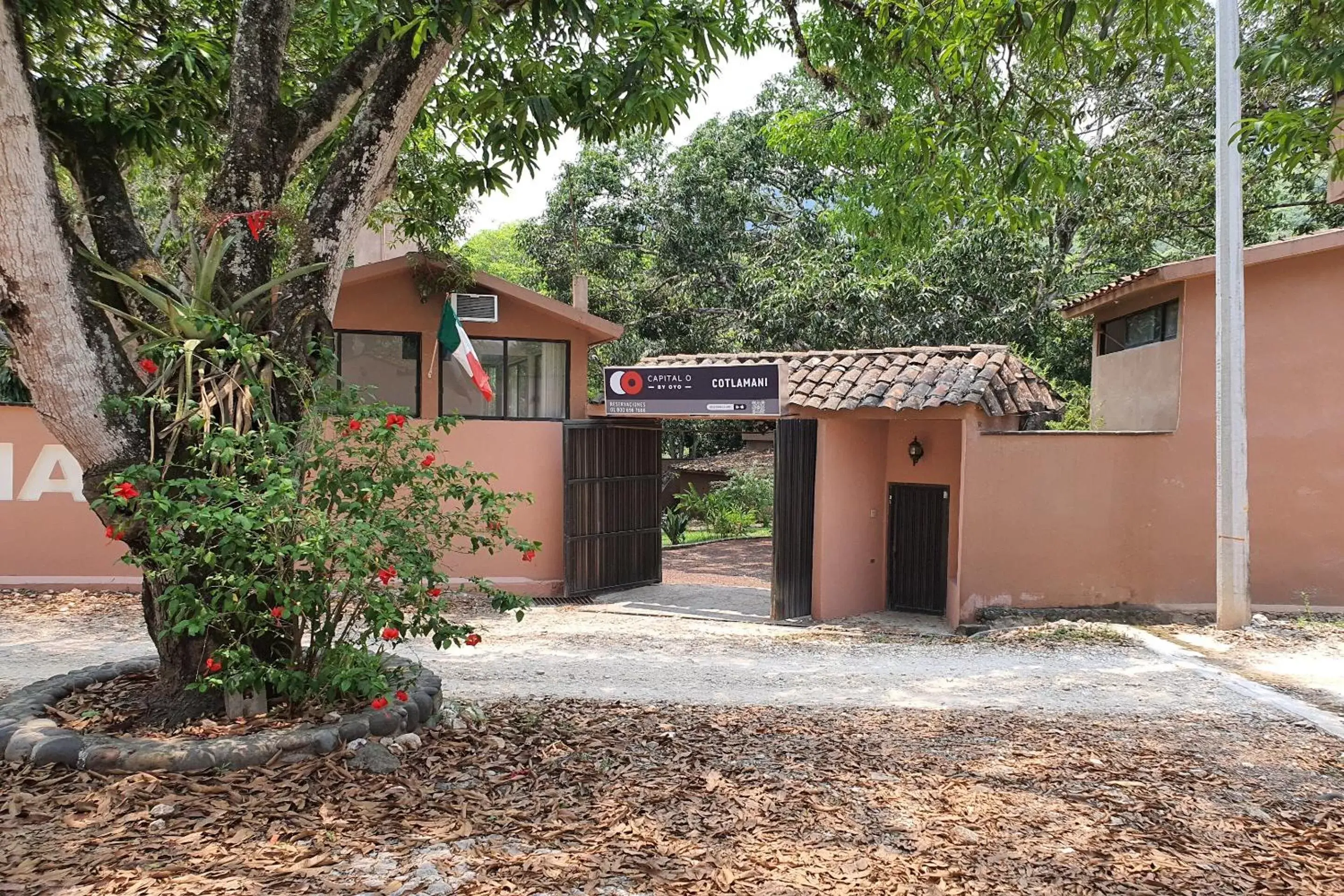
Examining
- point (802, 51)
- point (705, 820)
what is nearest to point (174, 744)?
point (705, 820)

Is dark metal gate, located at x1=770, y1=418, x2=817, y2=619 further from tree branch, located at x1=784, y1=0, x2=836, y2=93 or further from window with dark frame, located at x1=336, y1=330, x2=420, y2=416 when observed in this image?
window with dark frame, located at x1=336, y1=330, x2=420, y2=416

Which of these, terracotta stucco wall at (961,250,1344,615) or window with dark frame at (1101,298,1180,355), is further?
window with dark frame at (1101,298,1180,355)

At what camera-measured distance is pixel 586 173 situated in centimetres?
2575

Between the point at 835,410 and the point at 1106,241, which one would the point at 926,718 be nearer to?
the point at 835,410

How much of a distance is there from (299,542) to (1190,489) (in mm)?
10319

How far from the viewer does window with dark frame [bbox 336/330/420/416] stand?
43.1 feet

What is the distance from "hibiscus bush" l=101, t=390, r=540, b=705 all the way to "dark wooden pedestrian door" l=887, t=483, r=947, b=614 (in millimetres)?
8547

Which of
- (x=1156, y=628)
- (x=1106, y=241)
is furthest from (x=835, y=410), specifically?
(x=1106, y=241)

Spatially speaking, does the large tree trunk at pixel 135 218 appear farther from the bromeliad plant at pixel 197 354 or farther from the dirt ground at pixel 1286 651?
the dirt ground at pixel 1286 651

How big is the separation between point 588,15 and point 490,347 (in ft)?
24.4

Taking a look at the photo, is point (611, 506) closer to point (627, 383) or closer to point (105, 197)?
point (627, 383)

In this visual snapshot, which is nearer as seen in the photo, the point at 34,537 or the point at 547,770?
the point at 547,770

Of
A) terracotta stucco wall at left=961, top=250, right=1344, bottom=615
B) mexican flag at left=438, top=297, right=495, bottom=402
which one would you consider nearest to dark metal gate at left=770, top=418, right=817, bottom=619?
terracotta stucco wall at left=961, top=250, right=1344, bottom=615

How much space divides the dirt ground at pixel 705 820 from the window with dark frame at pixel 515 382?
27.6ft
